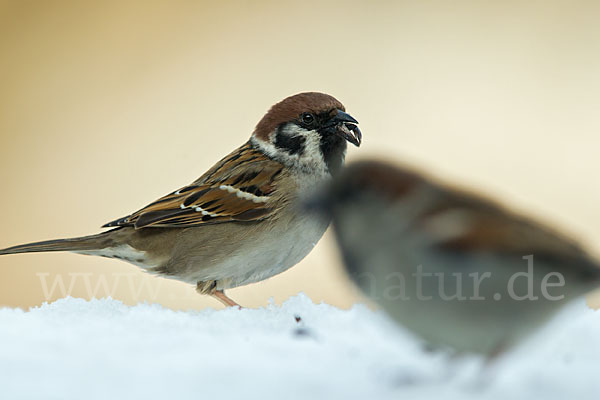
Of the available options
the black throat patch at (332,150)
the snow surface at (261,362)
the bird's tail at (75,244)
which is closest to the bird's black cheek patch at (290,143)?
the black throat patch at (332,150)

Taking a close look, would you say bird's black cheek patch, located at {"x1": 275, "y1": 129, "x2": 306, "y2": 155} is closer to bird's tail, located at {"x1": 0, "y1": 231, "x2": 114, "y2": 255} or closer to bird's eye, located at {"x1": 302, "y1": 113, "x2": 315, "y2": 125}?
bird's eye, located at {"x1": 302, "y1": 113, "x2": 315, "y2": 125}

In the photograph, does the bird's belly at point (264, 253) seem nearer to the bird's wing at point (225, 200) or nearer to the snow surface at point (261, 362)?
the bird's wing at point (225, 200)

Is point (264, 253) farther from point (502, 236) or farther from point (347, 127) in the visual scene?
point (502, 236)

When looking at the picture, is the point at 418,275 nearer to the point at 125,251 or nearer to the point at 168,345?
the point at 168,345

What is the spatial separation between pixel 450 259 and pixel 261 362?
572 millimetres

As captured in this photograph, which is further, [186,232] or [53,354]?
[186,232]

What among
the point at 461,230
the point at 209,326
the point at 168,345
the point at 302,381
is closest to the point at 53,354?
the point at 168,345

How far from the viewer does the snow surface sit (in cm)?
171

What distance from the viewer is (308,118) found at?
3379 mm

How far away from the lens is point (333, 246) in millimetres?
1907

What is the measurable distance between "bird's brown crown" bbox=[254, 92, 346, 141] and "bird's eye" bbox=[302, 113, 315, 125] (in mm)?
19

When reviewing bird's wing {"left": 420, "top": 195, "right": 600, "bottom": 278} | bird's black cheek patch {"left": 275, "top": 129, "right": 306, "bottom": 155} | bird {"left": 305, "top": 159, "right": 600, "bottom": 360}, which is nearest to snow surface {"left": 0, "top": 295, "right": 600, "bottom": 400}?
bird {"left": 305, "top": 159, "right": 600, "bottom": 360}

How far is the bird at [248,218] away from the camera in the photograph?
3305mm

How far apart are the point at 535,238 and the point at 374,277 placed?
0.39 m
